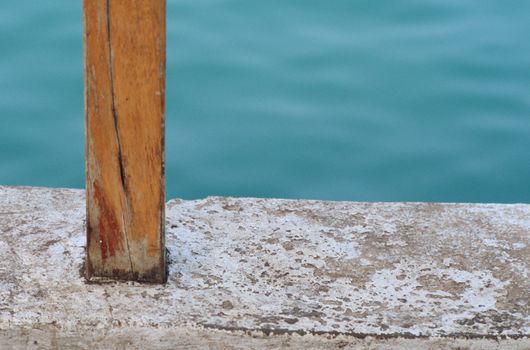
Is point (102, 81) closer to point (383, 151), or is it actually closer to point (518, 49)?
point (383, 151)

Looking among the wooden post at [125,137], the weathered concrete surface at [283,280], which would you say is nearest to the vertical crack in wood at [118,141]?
the wooden post at [125,137]

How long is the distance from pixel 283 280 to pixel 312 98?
169 inches

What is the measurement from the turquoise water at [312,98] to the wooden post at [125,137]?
11.7 ft

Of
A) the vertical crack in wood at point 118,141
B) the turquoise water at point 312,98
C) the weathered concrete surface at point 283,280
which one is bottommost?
the weathered concrete surface at point 283,280

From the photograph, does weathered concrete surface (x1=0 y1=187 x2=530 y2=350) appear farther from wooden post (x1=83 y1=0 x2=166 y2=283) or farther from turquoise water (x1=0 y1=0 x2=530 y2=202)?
turquoise water (x1=0 y1=0 x2=530 y2=202)

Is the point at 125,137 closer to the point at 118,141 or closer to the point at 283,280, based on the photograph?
the point at 118,141

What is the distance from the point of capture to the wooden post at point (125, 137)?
68.9 inches

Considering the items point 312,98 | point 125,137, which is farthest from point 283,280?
point 312,98

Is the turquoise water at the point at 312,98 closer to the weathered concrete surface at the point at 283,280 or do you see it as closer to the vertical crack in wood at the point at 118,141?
the weathered concrete surface at the point at 283,280

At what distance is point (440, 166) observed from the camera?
5.84 m

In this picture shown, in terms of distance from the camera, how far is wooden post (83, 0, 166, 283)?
1.75 meters

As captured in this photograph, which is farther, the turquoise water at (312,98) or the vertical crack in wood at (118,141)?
the turquoise water at (312,98)

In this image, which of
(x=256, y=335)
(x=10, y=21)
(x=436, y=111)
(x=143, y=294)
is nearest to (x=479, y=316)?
(x=256, y=335)

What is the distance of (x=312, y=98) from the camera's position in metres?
6.27
